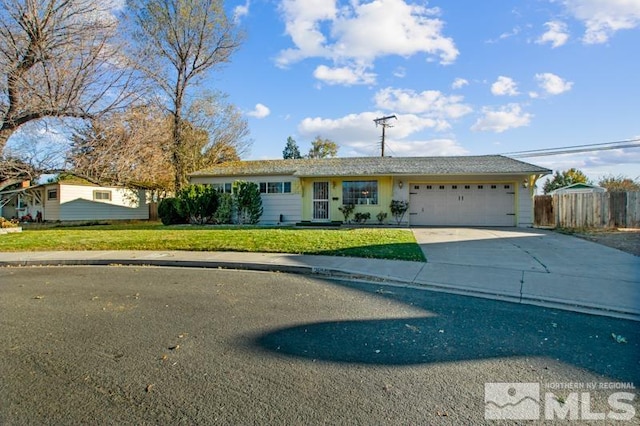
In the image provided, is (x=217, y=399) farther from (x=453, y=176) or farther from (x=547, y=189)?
(x=547, y=189)

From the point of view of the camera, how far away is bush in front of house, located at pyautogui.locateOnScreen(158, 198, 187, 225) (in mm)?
18994

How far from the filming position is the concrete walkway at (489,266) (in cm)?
547

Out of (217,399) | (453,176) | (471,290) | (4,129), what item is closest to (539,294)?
(471,290)

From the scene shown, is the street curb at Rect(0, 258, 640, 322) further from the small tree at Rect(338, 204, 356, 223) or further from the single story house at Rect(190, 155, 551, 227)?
the small tree at Rect(338, 204, 356, 223)

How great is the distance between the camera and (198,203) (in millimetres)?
18672

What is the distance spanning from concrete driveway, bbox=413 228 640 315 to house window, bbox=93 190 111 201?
916 inches

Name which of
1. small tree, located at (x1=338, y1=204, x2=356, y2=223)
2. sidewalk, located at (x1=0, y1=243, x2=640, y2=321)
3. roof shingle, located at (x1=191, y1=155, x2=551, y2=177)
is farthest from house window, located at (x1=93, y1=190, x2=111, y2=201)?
small tree, located at (x1=338, y1=204, x2=356, y2=223)

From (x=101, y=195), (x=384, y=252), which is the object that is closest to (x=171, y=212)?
(x=101, y=195)

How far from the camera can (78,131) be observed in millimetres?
15031

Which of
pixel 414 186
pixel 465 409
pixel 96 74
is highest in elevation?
pixel 96 74

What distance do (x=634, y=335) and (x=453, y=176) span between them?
14202 mm

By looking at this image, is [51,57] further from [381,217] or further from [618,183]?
[618,183]

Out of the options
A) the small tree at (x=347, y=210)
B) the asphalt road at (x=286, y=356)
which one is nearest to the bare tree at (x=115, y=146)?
the small tree at (x=347, y=210)

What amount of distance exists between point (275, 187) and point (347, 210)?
4122 mm
